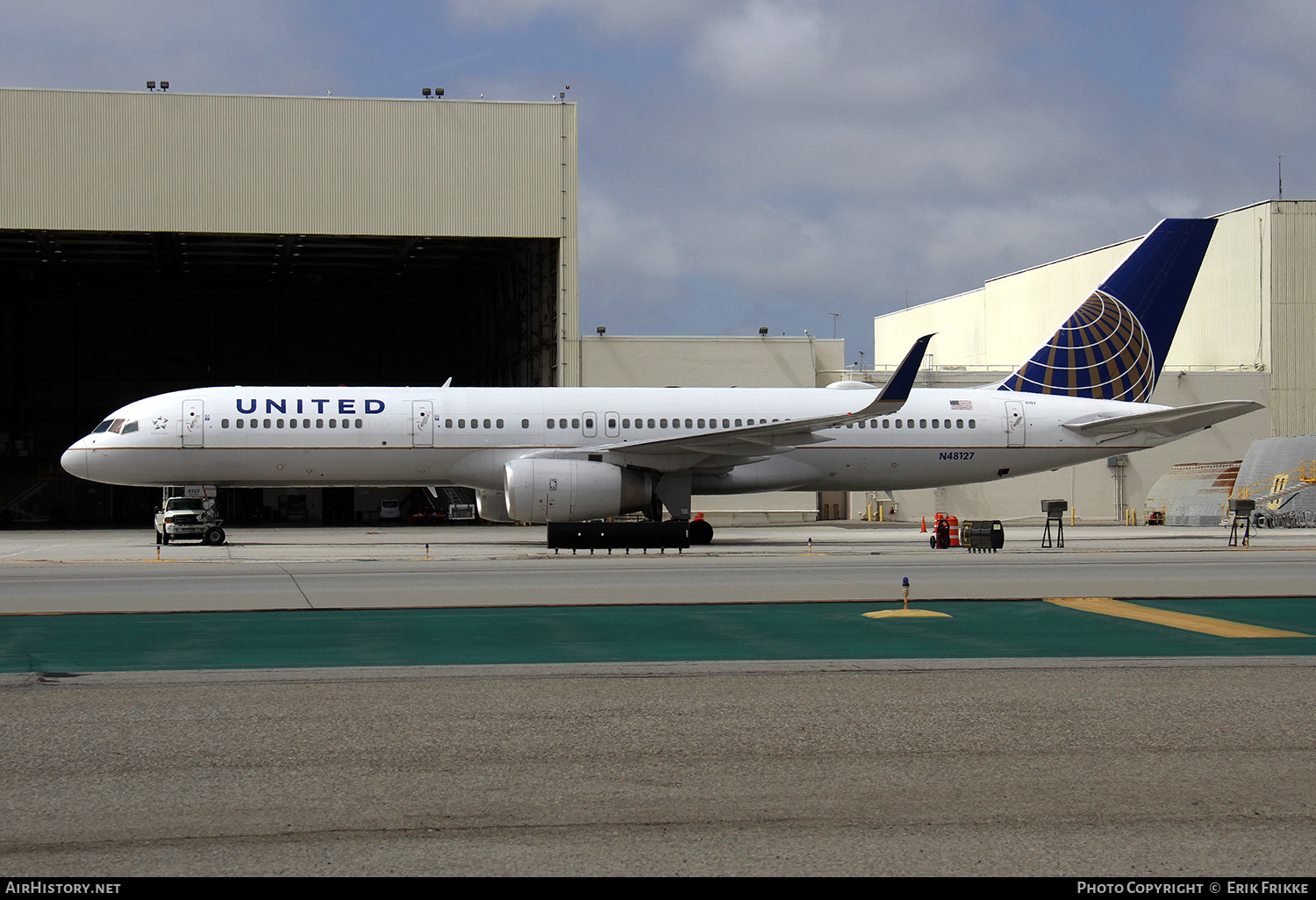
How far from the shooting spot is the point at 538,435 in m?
31.5

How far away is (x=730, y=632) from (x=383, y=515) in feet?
147

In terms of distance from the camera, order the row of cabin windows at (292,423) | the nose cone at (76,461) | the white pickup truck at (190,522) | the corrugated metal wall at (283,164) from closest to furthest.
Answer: the row of cabin windows at (292,423) → the nose cone at (76,461) → the white pickup truck at (190,522) → the corrugated metal wall at (283,164)

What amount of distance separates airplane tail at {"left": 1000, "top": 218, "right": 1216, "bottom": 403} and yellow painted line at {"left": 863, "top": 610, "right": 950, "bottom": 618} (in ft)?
71.7

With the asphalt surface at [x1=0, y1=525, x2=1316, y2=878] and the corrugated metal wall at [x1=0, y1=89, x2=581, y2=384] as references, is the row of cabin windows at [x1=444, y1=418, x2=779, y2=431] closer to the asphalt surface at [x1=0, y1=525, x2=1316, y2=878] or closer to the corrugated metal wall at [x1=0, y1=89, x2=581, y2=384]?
the corrugated metal wall at [x1=0, y1=89, x2=581, y2=384]

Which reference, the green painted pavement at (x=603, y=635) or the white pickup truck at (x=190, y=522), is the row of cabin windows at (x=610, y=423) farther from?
the green painted pavement at (x=603, y=635)

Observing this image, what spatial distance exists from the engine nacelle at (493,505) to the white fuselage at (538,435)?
72 centimetres

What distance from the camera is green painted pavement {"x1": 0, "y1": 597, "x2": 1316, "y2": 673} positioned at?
1188 cm

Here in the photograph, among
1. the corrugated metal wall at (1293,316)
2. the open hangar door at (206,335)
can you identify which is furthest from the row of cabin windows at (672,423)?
the corrugated metal wall at (1293,316)

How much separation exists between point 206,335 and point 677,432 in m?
41.4

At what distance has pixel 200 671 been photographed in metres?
11.0

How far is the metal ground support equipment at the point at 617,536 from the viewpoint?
86.6 feet

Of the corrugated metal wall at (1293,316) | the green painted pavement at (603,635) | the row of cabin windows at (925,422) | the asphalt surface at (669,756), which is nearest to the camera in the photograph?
the asphalt surface at (669,756)

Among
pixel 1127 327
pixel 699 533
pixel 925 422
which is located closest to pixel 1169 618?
pixel 699 533

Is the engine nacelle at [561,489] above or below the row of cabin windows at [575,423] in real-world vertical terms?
below
